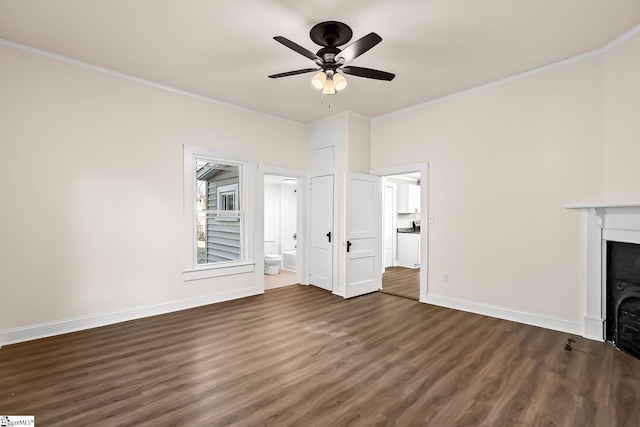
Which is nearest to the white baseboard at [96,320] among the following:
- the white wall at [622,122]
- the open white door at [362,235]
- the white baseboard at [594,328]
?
the open white door at [362,235]

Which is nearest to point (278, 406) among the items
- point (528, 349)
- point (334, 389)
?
point (334, 389)

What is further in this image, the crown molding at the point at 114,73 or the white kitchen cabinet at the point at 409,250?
the white kitchen cabinet at the point at 409,250

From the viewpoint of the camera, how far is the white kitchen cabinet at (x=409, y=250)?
7.66m

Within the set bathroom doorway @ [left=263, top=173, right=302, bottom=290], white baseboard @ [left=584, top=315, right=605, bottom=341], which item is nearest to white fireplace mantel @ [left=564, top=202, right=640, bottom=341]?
white baseboard @ [left=584, top=315, right=605, bottom=341]

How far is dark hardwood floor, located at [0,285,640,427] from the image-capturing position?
207cm

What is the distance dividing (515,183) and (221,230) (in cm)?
430

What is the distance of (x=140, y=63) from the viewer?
3.55 metres

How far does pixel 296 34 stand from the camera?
2.99 metres

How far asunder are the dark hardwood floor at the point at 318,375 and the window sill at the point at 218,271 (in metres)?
0.77

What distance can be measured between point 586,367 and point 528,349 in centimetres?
46

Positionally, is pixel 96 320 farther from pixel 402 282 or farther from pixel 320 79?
pixel 402 282

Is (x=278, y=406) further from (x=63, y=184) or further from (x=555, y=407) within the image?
(x=63, y=184)

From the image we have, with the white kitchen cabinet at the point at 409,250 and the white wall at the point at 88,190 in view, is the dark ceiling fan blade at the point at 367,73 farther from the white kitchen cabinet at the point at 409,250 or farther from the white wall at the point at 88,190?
the white kitchen cabinet at the point at 409,250

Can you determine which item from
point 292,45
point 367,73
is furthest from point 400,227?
point 292,45
